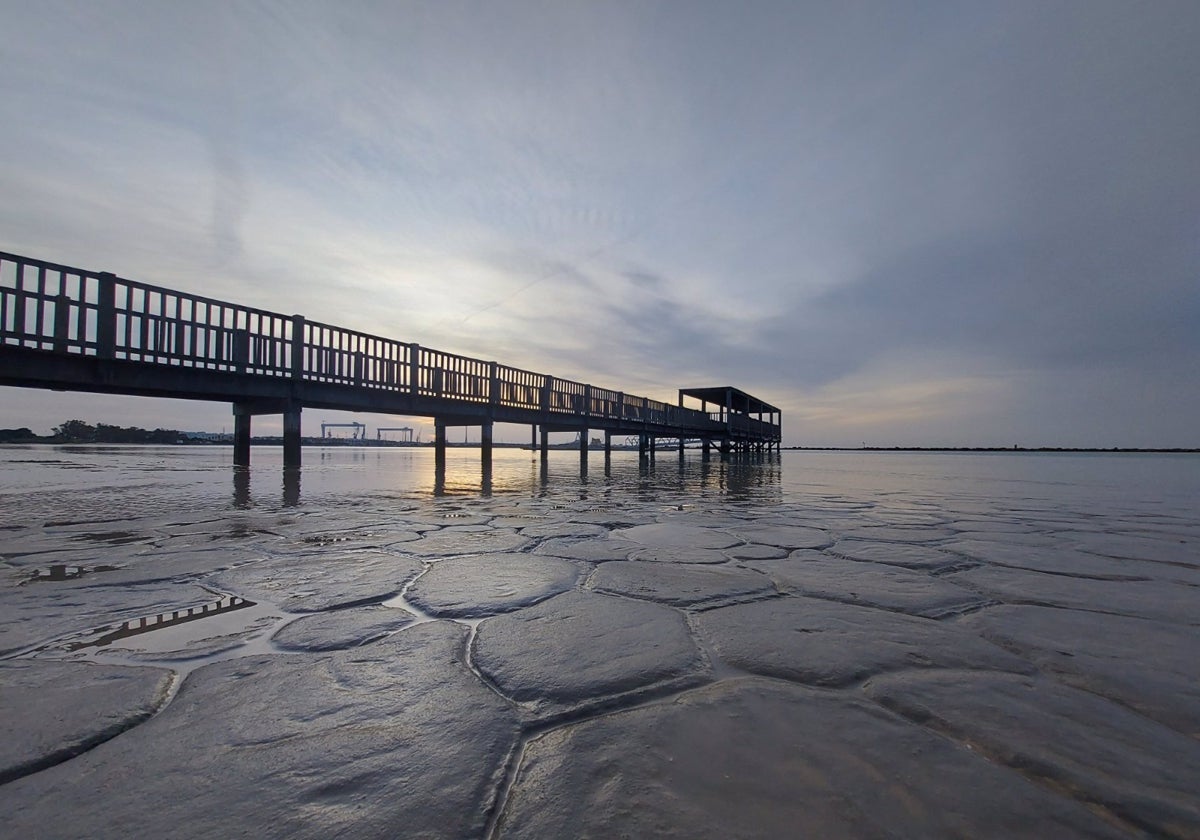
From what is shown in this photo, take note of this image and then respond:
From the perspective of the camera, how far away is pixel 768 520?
498 centimetres

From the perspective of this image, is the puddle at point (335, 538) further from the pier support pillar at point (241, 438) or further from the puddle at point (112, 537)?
the pier support pillar at point (241, 438)

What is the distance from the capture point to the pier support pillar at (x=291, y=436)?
33.7ft

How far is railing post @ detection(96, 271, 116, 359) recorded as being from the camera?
7250 mm

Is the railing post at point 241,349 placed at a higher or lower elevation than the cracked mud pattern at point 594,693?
higher

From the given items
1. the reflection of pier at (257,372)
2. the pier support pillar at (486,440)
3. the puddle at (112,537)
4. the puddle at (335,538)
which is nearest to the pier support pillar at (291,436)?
the reflection of pier at (257,372)

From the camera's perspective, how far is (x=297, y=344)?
998 centimetres

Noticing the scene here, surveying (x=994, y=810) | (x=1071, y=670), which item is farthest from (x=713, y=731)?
(x=1071, y=670)

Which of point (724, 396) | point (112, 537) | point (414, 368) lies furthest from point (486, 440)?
point (724, 396)

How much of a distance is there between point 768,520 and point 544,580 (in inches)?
123

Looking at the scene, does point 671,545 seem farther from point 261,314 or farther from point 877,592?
point 261,314

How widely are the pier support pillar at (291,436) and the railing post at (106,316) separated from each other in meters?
3.09

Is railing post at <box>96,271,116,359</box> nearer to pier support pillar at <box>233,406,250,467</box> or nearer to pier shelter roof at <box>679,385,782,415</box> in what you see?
pier support pillar at <box>233,406,250,467</box>

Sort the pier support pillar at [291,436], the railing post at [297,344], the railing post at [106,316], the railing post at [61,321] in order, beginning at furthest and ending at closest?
1. the pier support pillar at [291,436]
2. the railing post at [297,344]
3. the railing post at [106,316]
4. the railing post at [61,321]

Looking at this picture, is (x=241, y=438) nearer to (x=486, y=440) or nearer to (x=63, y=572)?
(x=486, y=440)
